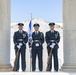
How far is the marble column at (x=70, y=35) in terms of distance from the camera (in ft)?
98.5

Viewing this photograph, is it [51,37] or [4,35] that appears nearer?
[4,35]

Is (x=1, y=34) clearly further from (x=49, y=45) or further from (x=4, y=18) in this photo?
(x=49, y=45)

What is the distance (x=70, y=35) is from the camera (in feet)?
98.6

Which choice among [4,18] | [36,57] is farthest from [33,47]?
[4,18]

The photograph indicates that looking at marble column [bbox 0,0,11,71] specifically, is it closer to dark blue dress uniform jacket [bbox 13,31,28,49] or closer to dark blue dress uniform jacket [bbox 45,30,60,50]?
dark blue dress uniform jacket [bbox 13,31,28,49]

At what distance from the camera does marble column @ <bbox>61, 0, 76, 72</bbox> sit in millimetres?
30031

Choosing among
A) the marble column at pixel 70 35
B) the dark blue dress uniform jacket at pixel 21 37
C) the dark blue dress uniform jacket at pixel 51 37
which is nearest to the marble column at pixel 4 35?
the dark blue dress uniform jacket at pixel 21 37

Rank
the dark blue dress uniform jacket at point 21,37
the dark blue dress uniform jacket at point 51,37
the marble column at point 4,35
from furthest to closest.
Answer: the dark blue dress uniform jacket at point 21,37, the dark blue dress uniform jacket at point 51,37, the marble column at point 4,35

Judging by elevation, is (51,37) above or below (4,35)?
below

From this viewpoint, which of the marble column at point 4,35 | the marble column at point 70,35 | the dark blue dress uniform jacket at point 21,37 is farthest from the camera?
the dark blue dress uniform jacket at point 21,37

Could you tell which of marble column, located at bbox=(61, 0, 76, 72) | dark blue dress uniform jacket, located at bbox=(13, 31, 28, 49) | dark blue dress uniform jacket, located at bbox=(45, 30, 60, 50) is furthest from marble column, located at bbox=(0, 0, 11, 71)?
marble column, located at bbox=(61, 0, 76, 72)

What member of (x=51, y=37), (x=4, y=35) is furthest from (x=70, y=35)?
(x=4, y=35)

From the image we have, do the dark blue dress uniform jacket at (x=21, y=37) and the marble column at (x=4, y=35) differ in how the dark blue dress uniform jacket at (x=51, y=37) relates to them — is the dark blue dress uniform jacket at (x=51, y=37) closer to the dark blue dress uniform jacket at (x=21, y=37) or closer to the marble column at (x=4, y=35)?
the dark blue dress uniform jacket at (x=21, y=37)

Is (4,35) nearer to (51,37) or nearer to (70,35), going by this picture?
(51,37)
